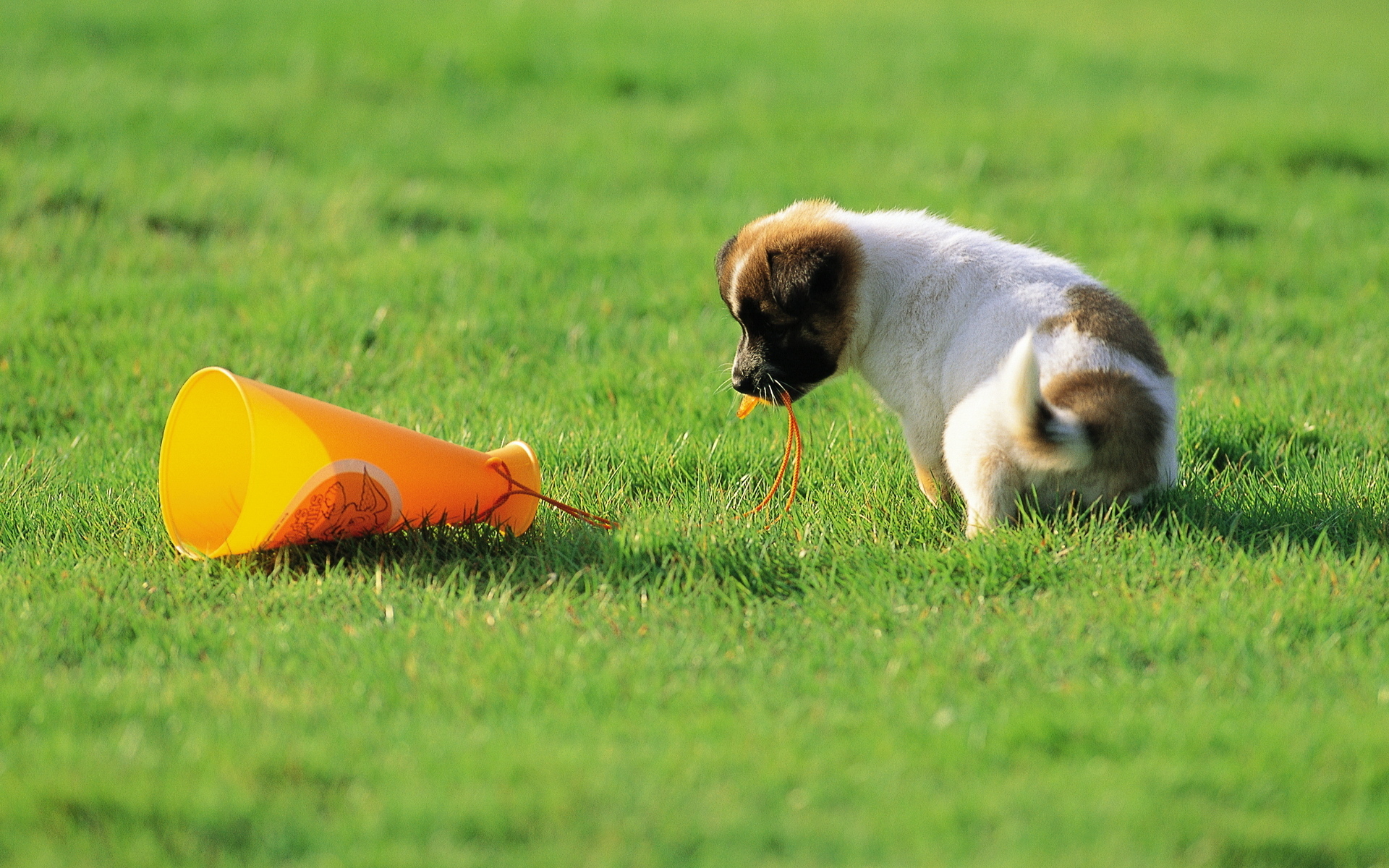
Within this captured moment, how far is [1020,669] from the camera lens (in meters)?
3.17

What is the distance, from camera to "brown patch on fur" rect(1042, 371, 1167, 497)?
351 cm

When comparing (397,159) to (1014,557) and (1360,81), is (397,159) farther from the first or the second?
(1360,81)

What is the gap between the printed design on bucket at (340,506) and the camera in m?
3.79

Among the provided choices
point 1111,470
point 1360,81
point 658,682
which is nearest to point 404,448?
point 658,682

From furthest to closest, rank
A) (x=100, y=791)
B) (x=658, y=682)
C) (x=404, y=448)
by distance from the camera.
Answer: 1. (x=404, y=448)
2. (x=658, y=682)
3. (x=100, y=791)

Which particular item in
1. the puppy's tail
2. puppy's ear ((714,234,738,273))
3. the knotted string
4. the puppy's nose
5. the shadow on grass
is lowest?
the shadow on grass

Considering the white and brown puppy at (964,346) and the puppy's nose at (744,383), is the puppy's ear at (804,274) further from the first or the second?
the puppy's nose at (744,383)

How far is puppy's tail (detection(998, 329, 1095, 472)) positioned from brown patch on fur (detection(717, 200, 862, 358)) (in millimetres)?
726


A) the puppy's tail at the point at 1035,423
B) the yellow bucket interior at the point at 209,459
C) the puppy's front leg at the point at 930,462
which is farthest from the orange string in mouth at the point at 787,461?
the yellow bucket interior at the point at 209,459

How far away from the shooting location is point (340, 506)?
3.86 meters

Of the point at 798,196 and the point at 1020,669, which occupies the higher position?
the point at 798,196

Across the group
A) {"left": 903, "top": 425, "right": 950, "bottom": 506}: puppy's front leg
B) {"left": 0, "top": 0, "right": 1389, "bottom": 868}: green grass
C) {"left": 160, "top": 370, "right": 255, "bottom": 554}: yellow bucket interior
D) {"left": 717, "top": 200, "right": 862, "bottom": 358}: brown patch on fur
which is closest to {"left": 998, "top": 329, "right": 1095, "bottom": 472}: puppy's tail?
{"left": 0, "top": 0, "right": 1389, "bottom": 868}: green grass

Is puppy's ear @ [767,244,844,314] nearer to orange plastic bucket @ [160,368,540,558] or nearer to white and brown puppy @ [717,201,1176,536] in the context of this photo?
white and brown puppy @ [717,201,1176,536]

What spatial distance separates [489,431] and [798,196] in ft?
12.5
